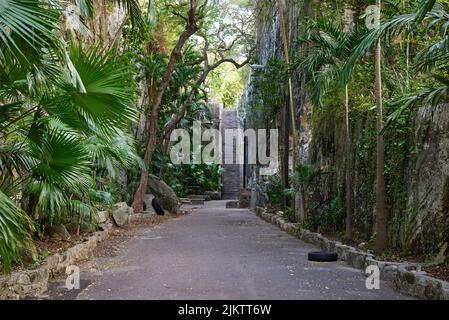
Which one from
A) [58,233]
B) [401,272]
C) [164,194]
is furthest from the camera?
[164,194]

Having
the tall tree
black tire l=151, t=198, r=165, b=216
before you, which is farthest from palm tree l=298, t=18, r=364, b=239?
black tire l=151, t=198, r=165, b=216

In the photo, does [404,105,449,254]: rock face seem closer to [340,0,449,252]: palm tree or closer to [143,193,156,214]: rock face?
[340,0,449,252]: palm tree

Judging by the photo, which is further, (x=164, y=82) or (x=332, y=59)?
(x=164, y=82)

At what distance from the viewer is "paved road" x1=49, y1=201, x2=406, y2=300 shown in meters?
6.18

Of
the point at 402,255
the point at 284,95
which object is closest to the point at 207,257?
the point at 402,255

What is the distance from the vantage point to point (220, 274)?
24.6 feet

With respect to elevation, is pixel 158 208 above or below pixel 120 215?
below

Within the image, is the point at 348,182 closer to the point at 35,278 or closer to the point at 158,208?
the point at 35,278

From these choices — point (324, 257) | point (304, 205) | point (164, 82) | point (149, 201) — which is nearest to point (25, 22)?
point (324, 257)

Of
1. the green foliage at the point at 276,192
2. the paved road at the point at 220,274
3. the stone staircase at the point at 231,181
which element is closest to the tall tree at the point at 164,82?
the green foliage at the point at 276,192

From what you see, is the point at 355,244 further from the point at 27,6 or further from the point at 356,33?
the point at 27,6

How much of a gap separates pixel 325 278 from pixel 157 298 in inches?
100

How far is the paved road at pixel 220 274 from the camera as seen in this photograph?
6.18m

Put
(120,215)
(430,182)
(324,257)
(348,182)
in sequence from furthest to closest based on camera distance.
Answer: (120,215)
(348,182)
(324,257)
(430,182)
